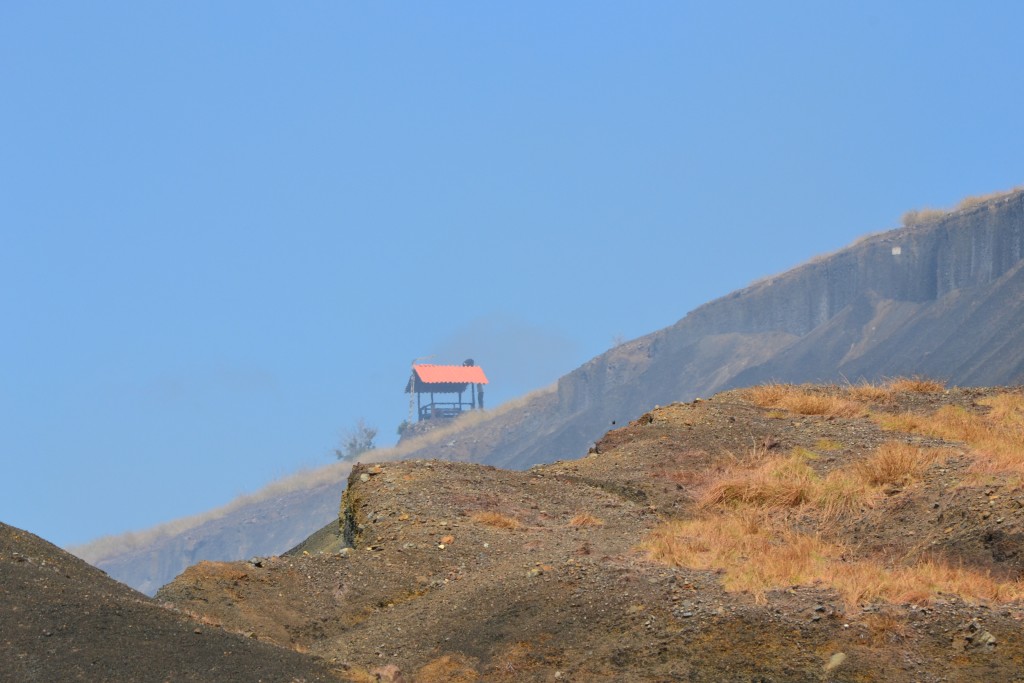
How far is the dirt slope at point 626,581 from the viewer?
9.91 metres

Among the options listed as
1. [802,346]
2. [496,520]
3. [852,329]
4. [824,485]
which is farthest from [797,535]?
[802,346]

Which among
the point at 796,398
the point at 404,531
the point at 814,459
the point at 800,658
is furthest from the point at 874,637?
the point at 796,398

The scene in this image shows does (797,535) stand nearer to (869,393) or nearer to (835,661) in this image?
(835,661)

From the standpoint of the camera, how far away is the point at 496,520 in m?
15.2

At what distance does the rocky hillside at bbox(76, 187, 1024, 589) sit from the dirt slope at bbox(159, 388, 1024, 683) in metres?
49.9

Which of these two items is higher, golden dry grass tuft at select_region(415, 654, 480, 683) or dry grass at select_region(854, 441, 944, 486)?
dry grass at select_region(854, 441, 944, 486)

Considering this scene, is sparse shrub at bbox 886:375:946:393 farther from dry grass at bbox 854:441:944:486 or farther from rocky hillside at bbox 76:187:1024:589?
rocky hillside at bbox 76:187:1024:589

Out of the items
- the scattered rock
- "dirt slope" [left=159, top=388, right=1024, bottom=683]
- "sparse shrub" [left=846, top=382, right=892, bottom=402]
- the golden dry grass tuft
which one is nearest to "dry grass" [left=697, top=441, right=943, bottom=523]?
"dirt slope" [left=159, top=388, right=1024, bottom=683]

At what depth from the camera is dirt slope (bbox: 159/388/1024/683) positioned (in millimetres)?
9906

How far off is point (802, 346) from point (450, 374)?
132 ft

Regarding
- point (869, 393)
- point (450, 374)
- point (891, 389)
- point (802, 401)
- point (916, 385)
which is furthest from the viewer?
point (450, 374)

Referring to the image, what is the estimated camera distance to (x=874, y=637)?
9859mm

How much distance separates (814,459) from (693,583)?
705 centimetres

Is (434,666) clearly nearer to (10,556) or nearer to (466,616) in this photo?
(466,616)
